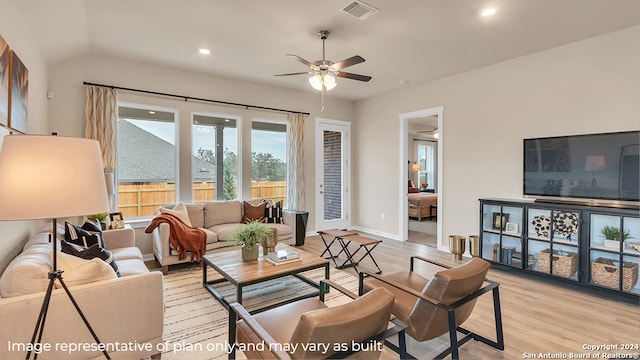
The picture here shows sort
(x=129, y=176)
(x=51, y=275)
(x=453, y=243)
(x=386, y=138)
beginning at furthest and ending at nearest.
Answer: (x=386, y=138) → (x=129, y=176) → (x=453, y=243) → (x=51, y=275)

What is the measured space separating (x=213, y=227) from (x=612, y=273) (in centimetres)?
495

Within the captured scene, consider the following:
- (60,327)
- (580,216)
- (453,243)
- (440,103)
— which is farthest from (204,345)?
(440,103)

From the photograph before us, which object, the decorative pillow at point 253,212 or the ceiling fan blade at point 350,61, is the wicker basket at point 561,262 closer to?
the ceiling fan blade at point 350,61

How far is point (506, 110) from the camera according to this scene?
427cm

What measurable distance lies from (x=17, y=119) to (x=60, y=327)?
6.21 ft

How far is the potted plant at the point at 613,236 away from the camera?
307 centimetres

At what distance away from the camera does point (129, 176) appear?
444 cm

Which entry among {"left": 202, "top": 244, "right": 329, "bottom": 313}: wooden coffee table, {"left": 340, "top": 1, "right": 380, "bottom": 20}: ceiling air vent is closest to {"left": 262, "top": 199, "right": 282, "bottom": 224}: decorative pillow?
{"left": 202, "top": 244, "right": 329, "bottom": 313}: wooden coffee table

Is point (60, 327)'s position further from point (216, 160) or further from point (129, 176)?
point (216, 160)

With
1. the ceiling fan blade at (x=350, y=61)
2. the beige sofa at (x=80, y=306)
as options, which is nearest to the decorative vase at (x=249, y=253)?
the beige sofa at (x=80, y=306)

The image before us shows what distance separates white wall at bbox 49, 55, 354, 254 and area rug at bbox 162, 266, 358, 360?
1.50 meters

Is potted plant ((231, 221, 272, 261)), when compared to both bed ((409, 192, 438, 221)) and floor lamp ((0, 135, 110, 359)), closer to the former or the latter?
floor lamp ((0, 135, 110, 359))

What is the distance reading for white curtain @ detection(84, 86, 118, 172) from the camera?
3986 mm

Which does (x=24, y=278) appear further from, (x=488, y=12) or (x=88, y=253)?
(x=488, y=12)
